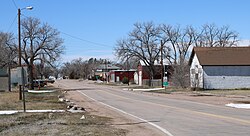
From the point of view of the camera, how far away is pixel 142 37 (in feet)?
286

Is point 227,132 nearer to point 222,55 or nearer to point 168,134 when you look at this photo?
point 168,134

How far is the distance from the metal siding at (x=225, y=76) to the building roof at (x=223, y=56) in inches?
26.8

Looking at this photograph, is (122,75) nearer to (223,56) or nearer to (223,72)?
(223,56)

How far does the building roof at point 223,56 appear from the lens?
5591 centimetres

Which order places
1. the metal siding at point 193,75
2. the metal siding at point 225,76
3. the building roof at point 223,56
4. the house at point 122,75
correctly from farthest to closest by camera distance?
the house at point 122,75 → the metal siding at point 193,75 → the building roof at point 223,56 → the metal siding at point 225,76

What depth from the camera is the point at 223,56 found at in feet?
188

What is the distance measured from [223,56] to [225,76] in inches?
127

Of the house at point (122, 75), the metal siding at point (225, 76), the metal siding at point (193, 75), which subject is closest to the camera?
the metal siding at point (225, 76)

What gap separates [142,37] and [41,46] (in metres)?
27.2

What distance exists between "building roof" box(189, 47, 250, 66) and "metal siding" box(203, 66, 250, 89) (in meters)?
0.68

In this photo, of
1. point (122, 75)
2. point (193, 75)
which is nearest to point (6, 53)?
point (193, 75)

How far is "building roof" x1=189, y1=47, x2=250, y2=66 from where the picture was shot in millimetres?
55906

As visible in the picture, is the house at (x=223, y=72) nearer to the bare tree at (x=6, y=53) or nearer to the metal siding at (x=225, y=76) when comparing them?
the metal siding at (x=225, y=76)

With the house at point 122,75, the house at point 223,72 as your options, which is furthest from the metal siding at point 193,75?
the house at point 122,75
